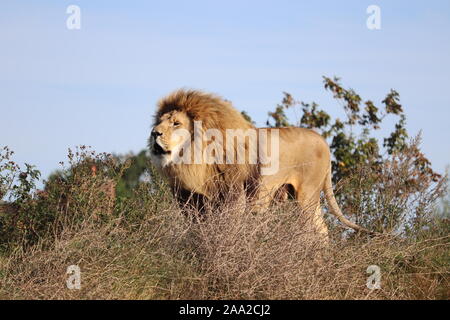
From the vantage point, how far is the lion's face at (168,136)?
23.7 ft

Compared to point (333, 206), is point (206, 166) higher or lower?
higher

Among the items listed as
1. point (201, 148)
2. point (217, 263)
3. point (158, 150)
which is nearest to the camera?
point (217, 263)

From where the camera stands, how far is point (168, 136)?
727 centimetres

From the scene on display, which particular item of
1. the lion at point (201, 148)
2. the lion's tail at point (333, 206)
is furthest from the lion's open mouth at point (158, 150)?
the lion's tail at point (333, 206)

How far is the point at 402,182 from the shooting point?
8.48 metres

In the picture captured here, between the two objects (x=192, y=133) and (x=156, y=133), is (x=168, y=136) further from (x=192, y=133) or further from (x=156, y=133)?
(x=192, y=133)

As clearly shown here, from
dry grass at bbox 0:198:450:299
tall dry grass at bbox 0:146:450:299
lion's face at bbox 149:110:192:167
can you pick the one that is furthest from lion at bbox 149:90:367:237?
dry grass at bbox 0:198:450:299

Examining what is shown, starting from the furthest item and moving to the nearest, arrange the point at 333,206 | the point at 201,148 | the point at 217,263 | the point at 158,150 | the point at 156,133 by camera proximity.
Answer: the point at 333,206 → the point at 201,148 → the point at 158,150 → the point at 156,133 → the point at 217,263

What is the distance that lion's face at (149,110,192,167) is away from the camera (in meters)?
7.23

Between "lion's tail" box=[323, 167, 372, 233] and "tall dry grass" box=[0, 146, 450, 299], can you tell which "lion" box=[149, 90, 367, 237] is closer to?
"lion's tail" box=[323, 167, 372, 233]

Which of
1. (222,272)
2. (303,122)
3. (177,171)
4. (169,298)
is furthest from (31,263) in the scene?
(303,122)

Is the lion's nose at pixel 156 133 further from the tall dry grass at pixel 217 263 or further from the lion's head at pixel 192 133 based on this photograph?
the tall dry grass at pixel 217 263

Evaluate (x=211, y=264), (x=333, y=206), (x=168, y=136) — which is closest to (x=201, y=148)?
(x=168, y=136)
